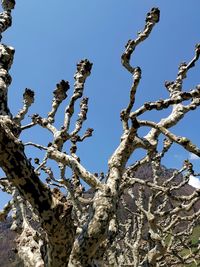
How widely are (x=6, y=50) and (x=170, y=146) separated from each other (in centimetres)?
791

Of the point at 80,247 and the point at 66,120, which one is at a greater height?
the point at 66,120

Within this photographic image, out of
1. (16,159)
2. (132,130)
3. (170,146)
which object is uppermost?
(170,146)

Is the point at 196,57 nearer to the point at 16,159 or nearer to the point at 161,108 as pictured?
the point at 161,108

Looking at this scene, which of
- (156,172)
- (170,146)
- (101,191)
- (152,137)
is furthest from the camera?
(156,172)

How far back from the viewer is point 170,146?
13.3 m

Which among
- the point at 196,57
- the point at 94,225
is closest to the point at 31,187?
the point at 94,225

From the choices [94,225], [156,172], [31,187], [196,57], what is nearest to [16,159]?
[31,187]

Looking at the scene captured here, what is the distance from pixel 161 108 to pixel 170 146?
20.1 ft

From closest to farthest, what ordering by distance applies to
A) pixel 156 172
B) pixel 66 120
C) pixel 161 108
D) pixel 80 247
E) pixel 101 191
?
pixel 80 247
pixel 101 191
pixel 161 108
pixel 66 120
pixel 156 172

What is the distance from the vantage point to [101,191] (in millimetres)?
6895

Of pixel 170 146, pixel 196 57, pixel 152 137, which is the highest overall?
pixel 170 146

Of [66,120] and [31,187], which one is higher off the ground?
[66,120]

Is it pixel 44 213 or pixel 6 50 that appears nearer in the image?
pixel 44 213

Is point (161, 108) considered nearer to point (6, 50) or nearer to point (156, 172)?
point (6, 50)
